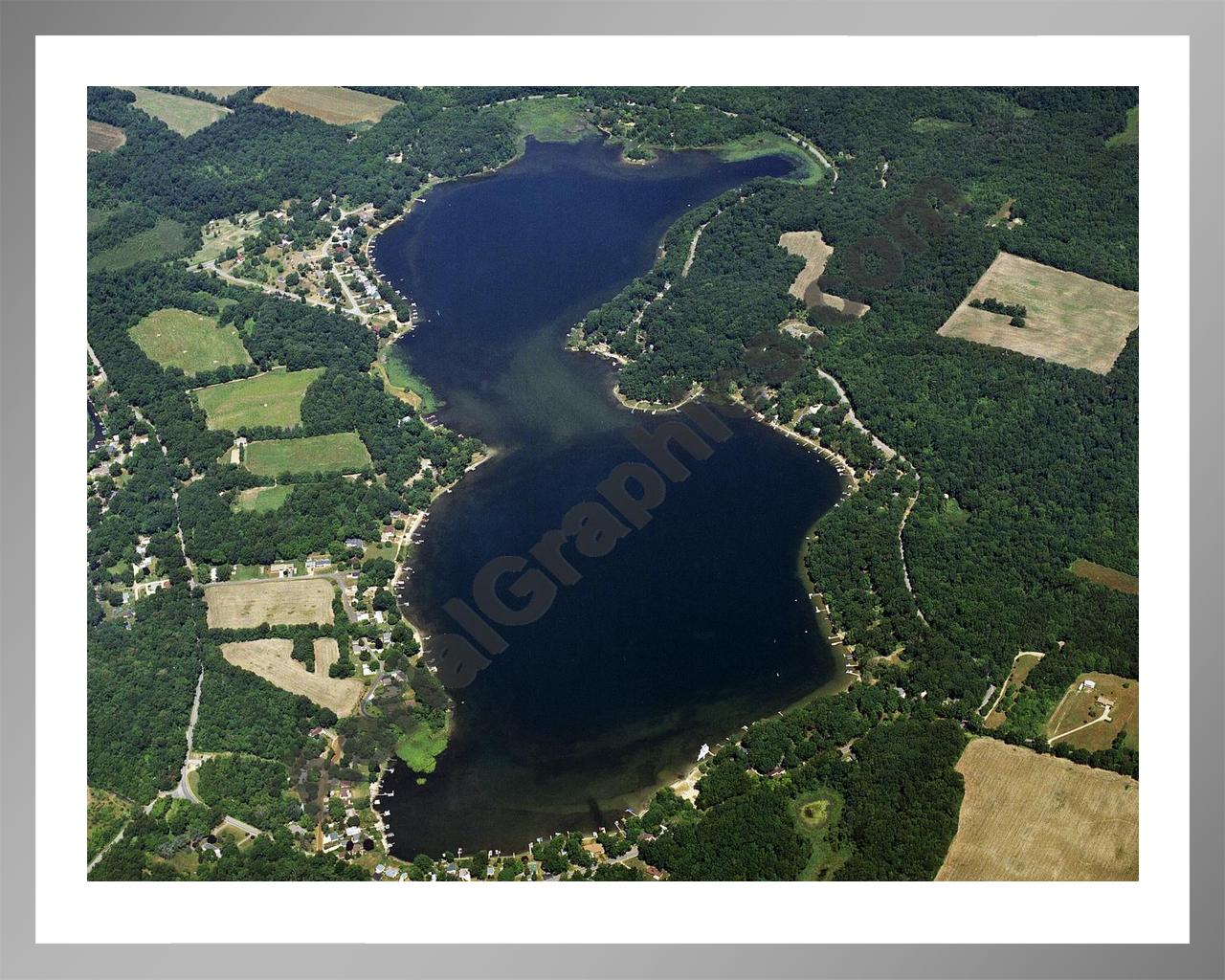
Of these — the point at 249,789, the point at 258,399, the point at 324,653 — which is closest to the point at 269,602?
the point at 324,653

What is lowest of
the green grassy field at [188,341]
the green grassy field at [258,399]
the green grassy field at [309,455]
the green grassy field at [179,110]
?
the green grassy field at [309,455]

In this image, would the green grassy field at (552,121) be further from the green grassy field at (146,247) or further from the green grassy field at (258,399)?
the green grassy field at (258,399)

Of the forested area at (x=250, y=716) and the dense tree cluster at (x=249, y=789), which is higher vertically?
the forested area at (x=250, y=716)

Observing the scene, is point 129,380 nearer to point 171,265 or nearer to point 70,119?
point 171,265

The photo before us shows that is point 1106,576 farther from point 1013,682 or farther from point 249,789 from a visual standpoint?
point 249,789

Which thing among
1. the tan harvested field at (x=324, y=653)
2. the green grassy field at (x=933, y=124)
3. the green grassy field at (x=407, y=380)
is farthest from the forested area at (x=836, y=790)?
the green grassy field at (x=933, y=124)
